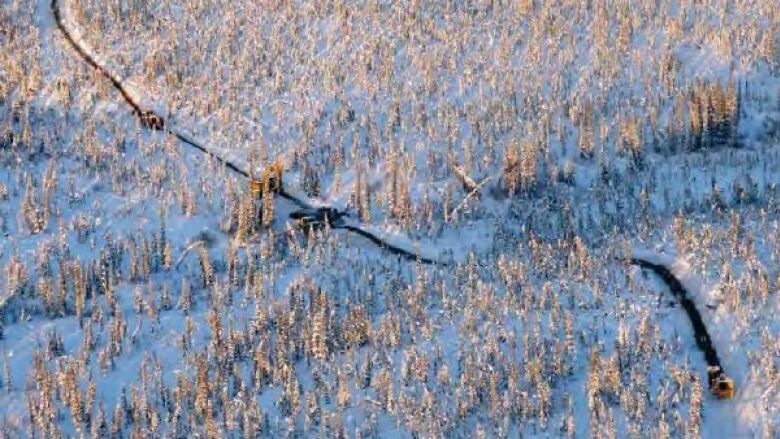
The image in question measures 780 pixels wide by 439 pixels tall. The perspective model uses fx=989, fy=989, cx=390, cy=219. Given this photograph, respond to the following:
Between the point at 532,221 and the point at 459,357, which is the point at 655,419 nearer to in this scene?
the point at 459,357

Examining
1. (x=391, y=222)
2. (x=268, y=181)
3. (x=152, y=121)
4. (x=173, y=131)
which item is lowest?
(x=391, y=222)

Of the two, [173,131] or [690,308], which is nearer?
[690,308]

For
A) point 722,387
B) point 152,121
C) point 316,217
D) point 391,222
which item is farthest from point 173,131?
point 722,387

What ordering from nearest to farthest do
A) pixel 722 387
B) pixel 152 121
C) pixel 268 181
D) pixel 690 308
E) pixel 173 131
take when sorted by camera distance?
pixel 722 387 → pixel 690 308 → pixel 268 181 → pixel 173 131 → pixel 152 121

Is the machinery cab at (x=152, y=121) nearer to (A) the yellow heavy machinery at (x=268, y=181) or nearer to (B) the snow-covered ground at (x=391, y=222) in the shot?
(B) the snow-covered ground at (x=391, y=222)

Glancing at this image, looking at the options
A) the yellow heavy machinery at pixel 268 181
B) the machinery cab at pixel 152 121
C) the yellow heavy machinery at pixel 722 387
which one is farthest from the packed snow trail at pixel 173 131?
the yellow heavy machinery at pixel 722 387

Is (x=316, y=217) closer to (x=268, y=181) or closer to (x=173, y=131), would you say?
(x=268, y=181)
